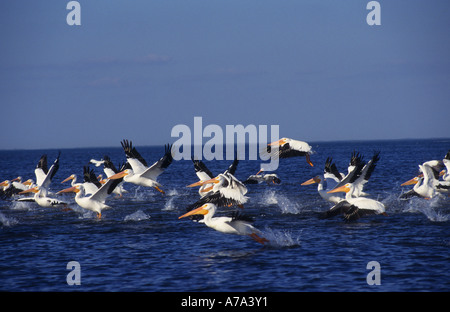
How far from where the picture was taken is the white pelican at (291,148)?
56.4 feet

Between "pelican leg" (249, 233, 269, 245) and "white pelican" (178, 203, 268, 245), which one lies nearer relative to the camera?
"white pelican" (178, 203, 268, 245)

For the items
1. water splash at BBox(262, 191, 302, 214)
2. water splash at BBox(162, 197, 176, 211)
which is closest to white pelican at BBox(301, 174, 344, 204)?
water splash at BBox(262, 191, 302, 214)

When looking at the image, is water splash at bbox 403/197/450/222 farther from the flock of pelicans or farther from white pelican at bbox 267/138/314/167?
white pelican at bbox 267/138/314/167

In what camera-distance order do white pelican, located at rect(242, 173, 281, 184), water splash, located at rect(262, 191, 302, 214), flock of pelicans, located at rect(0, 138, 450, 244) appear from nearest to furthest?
flock of pelicans, located at rect(0, 138, 450, 244) → water splash, located at rect(262, 191, 302, 214) → white pelican, located at rect(242, 173, 281, 184)

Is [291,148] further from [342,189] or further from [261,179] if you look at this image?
[261,179]

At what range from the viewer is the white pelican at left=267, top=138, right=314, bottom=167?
17188 millimetres

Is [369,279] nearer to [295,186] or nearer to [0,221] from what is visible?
[0,221]

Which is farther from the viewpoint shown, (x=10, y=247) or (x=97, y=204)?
(x=97, y=204)

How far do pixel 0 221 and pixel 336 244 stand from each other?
31.9ft

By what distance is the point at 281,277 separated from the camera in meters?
10.2

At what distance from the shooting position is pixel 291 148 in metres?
17.3

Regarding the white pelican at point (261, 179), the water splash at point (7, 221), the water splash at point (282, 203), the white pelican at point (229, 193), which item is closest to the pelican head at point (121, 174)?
the water splash at point (7, 221)
